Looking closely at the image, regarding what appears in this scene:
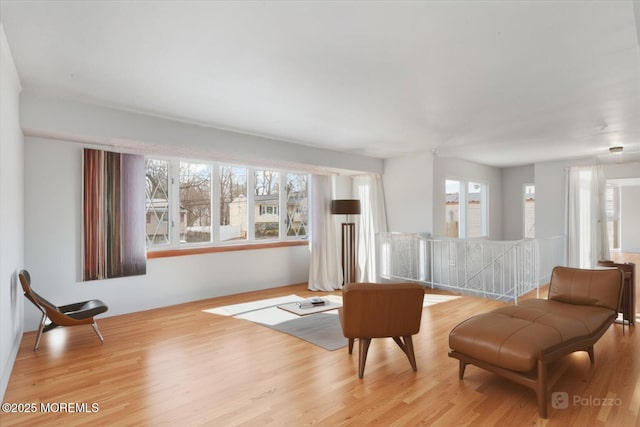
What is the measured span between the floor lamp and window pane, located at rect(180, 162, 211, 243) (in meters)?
2.14

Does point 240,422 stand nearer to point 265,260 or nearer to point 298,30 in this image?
point 298,30

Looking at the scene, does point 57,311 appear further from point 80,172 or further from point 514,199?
point 514,199

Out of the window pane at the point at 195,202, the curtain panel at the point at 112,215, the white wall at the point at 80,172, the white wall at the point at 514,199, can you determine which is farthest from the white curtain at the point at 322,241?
the white wall at the point at 514,199

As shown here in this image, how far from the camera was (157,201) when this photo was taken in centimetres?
509

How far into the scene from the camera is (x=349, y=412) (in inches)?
90.7

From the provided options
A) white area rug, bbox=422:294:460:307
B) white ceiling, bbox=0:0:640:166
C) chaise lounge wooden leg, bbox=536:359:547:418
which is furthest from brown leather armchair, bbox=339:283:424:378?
white area rug, bbox=422:294:460:307

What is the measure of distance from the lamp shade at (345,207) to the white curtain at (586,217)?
430cm

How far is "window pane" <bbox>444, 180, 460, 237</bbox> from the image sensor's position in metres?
7.53

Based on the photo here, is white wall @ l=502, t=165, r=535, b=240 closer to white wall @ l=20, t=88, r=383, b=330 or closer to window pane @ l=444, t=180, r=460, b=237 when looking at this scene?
window pane @ l=444, t=180, r=460, b=237

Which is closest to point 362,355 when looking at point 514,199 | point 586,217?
point 586,217

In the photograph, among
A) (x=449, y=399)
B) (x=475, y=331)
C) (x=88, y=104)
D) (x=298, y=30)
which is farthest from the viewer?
(x=88, y=104)

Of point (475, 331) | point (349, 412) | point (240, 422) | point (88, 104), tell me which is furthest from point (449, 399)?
point (88, 104)

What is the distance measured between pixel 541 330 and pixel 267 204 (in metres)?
4.78

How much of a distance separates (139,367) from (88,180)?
8.23 ft
